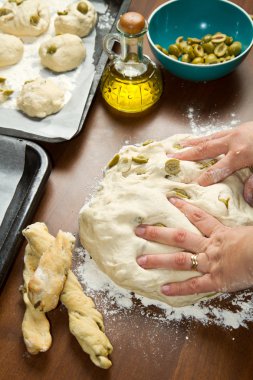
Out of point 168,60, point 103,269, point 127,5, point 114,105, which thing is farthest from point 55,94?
point 103,269

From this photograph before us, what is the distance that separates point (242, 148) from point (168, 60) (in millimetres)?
433

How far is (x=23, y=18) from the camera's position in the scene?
1.53 metres

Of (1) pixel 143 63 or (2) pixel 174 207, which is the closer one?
(2) pixel 174 207

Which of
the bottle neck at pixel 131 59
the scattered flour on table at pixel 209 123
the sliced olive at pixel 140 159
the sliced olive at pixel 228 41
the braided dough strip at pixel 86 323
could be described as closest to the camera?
the braided dough strip at pixel 86 323

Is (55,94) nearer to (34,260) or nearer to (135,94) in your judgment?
(135,94)

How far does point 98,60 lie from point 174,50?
10.0 inches

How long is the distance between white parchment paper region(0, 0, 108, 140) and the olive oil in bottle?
0.10 metres

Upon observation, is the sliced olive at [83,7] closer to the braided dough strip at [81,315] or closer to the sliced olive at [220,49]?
the sliced olive at [220,49]

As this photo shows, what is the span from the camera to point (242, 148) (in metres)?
1.10

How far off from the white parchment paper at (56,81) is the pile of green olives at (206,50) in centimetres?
27

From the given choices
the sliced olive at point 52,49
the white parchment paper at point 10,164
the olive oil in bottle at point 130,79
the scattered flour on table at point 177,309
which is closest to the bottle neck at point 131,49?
the olive oil in bottle at point 130,79

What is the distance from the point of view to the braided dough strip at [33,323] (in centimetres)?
96

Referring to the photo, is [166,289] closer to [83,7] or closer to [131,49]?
[131,49]

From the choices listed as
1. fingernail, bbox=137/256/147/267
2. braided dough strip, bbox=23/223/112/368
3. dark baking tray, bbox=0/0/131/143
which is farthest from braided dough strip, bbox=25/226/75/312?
dark baking tray, bbox=0/0/131/143
